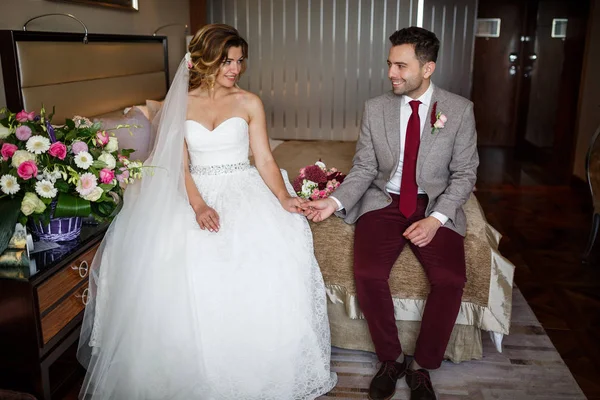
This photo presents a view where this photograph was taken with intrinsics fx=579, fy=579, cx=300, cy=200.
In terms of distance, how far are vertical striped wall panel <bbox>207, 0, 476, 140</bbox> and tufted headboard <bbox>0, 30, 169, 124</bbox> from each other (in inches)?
61.3

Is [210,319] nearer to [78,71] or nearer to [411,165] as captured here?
[411,165]

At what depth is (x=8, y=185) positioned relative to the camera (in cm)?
197

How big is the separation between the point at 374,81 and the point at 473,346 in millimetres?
3855

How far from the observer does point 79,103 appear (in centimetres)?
333

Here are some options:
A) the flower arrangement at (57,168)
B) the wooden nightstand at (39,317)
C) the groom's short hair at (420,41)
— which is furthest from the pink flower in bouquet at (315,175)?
the wooden nightstand at (39,317)

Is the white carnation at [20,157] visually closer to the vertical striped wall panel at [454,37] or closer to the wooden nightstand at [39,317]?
the wooden nightstand at [39,317]

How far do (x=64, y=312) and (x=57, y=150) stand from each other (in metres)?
0.59

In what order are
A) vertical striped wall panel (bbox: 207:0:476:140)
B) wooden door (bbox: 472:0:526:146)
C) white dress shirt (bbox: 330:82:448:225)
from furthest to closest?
1. wooden door (bbox: 472:0:526:146)
2. vertical striped wall panel (bbox: 207:0:476:140)
3. white dress shirt (bbox: 330:82:448:225)

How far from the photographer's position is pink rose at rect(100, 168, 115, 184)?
83.4 inches

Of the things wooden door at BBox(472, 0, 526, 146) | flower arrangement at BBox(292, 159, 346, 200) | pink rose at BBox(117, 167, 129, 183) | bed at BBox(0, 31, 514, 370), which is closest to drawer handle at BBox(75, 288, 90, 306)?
pink rose at BBox(117, 167, 129, 183)

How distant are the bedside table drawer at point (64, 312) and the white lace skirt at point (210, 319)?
62 mm

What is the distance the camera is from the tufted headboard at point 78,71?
109 inches

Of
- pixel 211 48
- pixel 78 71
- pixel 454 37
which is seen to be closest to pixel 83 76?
pixel 78 71

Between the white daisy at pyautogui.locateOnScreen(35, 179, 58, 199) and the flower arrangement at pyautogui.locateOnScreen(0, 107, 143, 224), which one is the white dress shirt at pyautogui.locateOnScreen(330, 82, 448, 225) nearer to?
the flower arrangement at pyautogui.locateOnScreen(0, 107, 143, 224)
